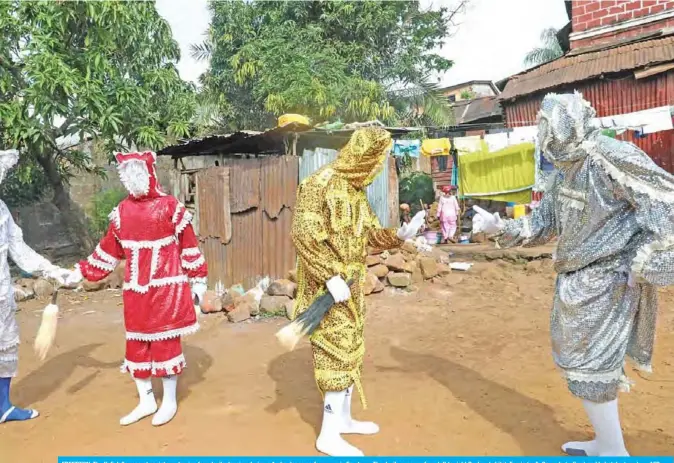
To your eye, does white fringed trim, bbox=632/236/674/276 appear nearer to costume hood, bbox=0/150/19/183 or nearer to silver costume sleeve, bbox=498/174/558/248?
silver costume sleeve, bbox=498/174/558/248

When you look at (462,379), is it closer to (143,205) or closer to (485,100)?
(143,205)

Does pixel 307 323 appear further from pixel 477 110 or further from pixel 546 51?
pixel 546 51

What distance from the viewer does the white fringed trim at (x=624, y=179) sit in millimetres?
2236

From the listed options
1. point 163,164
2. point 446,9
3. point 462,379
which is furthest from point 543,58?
point 462,379

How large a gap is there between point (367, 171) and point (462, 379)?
218 centimetres

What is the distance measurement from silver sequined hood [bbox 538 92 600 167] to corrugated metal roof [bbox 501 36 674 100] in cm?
754

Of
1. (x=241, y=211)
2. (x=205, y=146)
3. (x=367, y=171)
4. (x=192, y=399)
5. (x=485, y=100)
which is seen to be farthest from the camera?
(x=485, y=100)

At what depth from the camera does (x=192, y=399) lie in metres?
3.99

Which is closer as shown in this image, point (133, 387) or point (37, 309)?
point (133, 387)

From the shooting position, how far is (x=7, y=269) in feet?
11.8

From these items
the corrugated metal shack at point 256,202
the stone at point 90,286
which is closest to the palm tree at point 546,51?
the corrugated metal shack at point 256,202

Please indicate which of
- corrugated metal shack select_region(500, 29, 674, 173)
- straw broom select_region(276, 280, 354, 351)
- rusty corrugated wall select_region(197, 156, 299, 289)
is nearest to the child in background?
corrugated metal shack select_region(500, 29, 674, 173)

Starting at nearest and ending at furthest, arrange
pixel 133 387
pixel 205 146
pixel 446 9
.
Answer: pixel 133 387 < pixel 205 146 < pixel 446 9

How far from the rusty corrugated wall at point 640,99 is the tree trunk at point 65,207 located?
1043cm
